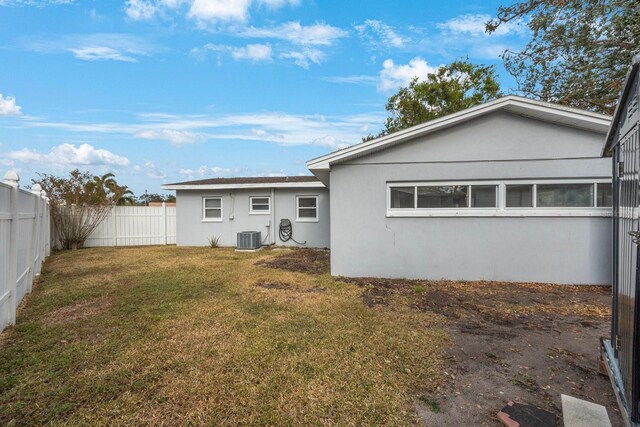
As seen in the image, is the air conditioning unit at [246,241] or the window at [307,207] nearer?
the air conditioning unit at [246,241]

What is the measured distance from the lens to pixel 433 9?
1056 centimetres

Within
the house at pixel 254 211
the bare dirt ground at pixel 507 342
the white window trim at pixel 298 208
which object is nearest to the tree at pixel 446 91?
the white window trim at pixel 298 208

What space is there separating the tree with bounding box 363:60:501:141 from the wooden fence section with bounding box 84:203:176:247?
47.0ft

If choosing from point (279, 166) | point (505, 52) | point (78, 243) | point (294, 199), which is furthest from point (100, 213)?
point (505, 52)

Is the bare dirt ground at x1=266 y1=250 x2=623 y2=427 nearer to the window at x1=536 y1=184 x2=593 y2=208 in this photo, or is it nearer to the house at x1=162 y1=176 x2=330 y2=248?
the window at x1=536 y1=184 x2=593 y2=208

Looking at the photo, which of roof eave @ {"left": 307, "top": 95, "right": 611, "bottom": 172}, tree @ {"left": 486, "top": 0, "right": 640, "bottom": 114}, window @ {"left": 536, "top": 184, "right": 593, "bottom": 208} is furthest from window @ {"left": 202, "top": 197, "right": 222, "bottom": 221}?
tree @ {"left": 486, "top": 0, "right": 640, "bottom": 114}

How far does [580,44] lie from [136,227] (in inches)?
729

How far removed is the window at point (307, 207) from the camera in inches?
524

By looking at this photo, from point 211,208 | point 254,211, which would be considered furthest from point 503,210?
point 211,208

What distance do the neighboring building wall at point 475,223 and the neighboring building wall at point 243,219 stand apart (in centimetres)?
604

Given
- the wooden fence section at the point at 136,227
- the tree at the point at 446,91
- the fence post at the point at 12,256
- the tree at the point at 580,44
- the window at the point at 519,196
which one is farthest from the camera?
the tree at the point at 446,91

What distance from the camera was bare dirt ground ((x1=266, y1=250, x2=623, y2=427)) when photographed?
2564mm

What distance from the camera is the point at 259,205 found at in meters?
13.6

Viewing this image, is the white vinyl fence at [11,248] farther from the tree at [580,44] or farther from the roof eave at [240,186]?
the tree at [580,44]
